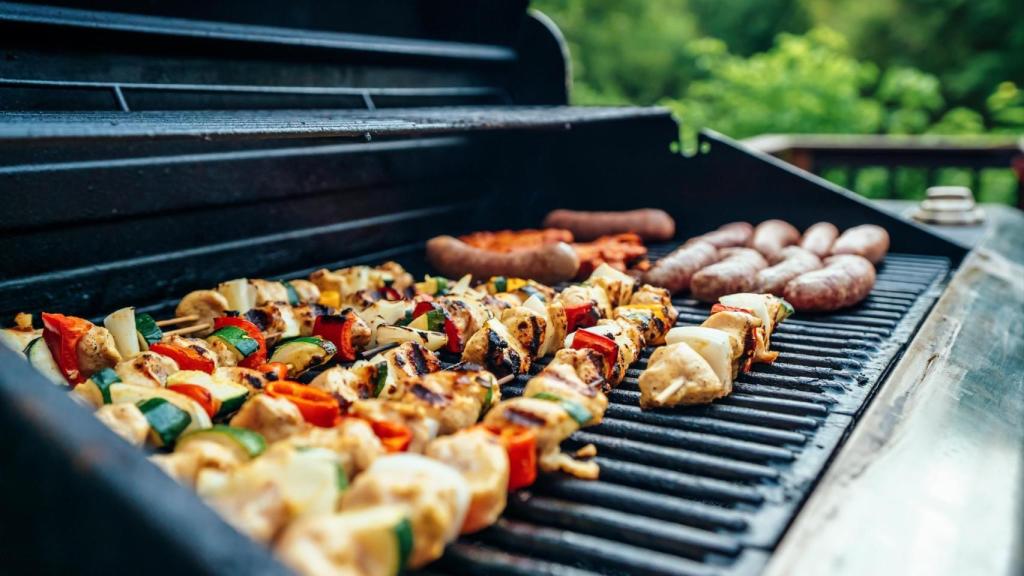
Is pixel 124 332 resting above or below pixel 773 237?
below

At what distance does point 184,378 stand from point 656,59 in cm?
2250

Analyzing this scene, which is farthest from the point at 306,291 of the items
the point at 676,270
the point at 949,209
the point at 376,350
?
the point at 949,209

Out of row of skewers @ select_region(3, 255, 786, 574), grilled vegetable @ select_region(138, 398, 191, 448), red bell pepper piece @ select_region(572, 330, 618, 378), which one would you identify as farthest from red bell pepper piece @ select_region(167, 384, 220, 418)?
red bell pepper piece @ select_region(572, 330, 618, 378)

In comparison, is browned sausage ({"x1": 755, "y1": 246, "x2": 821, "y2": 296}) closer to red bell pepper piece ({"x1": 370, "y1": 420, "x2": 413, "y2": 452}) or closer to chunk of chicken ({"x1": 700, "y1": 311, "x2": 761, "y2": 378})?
chunk of chicken ({"x1": 700, "y1": 311, "x2": 761, "y2": 378})

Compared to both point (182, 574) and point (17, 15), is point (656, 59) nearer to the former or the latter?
point (17, 15)

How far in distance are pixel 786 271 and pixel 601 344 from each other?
5.32ft

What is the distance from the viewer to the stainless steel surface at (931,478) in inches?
65.0

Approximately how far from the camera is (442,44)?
5195 mm

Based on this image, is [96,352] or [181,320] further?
[181,320]

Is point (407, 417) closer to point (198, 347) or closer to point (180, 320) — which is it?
point (198, 347)

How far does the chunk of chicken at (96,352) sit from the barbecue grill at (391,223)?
0.64 metres

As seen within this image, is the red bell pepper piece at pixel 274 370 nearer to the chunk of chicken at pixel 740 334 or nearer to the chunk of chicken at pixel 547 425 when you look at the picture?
the chunk of chicken at pixel 547 425

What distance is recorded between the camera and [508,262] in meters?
4.35

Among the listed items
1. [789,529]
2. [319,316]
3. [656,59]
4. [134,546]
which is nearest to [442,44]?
[319,316]
